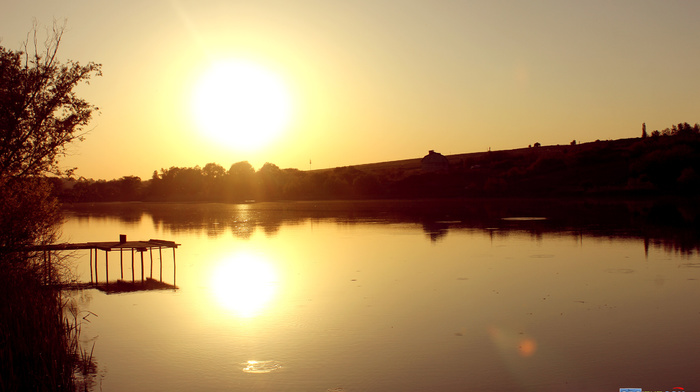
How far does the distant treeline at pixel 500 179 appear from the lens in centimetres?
7694

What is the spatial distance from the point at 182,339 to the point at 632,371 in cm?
918

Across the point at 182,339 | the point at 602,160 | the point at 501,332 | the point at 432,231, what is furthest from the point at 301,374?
the point at 602,160

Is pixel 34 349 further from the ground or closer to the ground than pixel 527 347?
further from the ground

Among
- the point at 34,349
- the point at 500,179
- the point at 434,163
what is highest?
the point at 434,163

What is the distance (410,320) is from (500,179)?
79881mm

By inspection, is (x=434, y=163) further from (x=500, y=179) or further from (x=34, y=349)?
(x=34, y=349)

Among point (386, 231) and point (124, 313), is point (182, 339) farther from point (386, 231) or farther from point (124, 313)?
point (386, 231)

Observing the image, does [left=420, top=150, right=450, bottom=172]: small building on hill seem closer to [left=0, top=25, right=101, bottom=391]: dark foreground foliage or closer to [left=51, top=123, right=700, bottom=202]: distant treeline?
[left=51, top=123, right=700, bottom=202]: distant treeline

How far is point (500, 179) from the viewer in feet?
301

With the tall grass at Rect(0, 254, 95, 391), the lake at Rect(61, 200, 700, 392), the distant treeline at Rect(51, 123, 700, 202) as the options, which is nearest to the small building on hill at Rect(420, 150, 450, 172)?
the distant treeline at Rect(51, 123, 700, 202)

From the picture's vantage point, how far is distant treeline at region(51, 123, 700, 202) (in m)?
76.9

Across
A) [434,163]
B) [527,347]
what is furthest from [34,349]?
[434,163]

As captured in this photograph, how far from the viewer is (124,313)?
16.6m

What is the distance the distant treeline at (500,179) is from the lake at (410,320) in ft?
96.1
